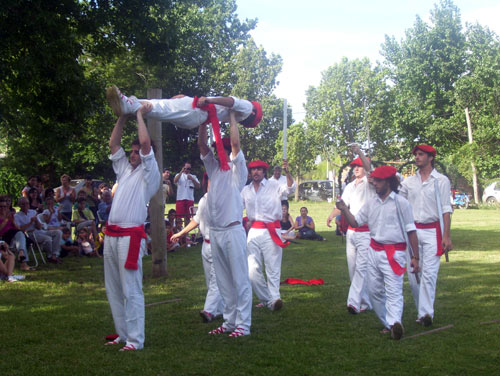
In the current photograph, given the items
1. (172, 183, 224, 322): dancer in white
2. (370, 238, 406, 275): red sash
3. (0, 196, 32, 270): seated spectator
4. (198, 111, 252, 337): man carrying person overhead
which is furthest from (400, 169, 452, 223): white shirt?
(0, 196, 32, 270): seated spectator

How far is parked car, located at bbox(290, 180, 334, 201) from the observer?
49500mm

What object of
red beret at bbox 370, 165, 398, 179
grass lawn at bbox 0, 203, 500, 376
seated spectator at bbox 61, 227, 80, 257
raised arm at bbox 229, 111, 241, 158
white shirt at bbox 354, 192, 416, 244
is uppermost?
raised arm at bbox 229, 111, 241, 158

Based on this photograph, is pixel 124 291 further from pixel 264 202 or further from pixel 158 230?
pixel 158 230

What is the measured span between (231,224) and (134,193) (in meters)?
1.25

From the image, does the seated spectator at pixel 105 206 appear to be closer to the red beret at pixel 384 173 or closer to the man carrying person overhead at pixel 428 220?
the man carrying person overhead at pixel 428 220

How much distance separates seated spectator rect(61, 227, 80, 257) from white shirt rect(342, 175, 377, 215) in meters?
8.24

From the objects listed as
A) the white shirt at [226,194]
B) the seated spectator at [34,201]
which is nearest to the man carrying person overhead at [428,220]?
the white shirt at [226,194]

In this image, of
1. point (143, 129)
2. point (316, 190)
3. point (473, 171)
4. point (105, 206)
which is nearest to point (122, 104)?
point (143, 129)

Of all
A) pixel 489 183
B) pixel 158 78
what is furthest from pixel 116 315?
pixel 489 183

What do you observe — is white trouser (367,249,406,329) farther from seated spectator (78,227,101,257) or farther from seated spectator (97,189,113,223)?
seated spectator (97,189,113,223)

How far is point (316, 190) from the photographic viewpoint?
5028 cm

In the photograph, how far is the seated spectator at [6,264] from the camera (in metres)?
11.1

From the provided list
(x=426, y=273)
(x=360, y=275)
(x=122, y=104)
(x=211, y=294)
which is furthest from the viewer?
(x=360, y=275)

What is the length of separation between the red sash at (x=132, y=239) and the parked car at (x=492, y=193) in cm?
3658
